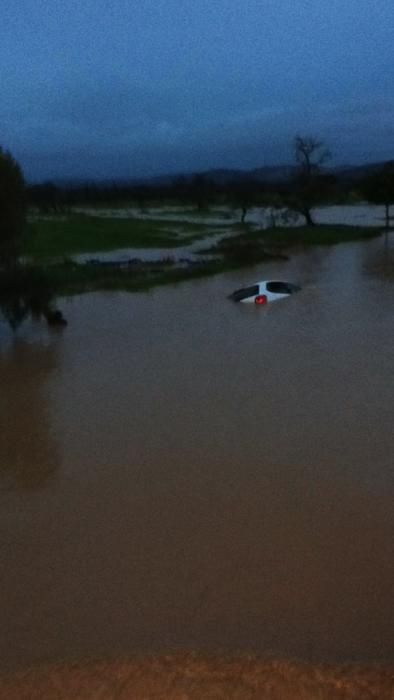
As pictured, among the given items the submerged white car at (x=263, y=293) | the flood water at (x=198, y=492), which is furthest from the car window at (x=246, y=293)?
the flood water at (x=198, y=492)

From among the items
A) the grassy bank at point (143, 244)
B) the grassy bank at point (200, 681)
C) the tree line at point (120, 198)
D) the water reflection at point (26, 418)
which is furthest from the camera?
the grassy bank at point (143, 244)

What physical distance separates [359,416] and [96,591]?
24.8ft

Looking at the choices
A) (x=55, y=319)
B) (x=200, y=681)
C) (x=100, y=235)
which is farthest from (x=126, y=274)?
(x=200, y=681)

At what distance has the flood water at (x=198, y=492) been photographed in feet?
28.1

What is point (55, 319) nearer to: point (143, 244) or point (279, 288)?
point (279, 288)

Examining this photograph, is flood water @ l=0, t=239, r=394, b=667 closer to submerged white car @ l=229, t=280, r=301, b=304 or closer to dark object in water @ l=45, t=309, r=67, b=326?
dark object in water @ l=45, t=309, r=67, b=326

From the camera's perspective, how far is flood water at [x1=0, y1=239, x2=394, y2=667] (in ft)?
28.1


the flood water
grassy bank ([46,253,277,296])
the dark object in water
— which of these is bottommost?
the flood water

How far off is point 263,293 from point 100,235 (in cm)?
2503

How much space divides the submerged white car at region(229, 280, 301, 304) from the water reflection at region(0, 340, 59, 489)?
7.99m

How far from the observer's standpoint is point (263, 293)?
27453 mm

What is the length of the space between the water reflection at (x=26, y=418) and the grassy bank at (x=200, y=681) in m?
5.32

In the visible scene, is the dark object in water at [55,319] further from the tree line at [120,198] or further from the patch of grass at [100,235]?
the patch of grass at [100,235]

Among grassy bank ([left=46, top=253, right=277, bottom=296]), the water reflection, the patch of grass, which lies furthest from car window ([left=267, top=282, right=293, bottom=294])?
the patch of grass
